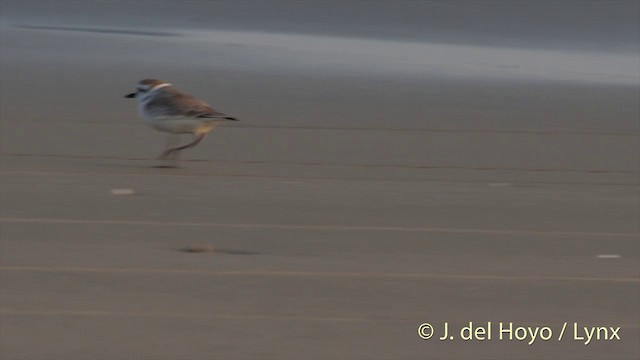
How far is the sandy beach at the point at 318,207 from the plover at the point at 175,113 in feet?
0.96

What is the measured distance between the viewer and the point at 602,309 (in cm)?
624

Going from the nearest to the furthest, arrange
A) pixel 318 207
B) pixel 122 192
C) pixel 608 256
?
1. pixel 608 256
2. pixel 318 207
3. pixel 122 192

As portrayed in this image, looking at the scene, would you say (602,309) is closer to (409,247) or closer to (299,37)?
(409,247)

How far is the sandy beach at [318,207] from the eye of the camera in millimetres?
5762

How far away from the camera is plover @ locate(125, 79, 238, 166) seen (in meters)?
9.66

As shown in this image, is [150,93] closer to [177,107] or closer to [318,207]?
[177,107]

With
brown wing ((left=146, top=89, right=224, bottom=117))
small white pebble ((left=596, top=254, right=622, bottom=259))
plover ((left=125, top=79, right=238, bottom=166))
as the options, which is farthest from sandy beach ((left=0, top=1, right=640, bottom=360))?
brown wing ((left=146, top=89, right=224, bottom=117))

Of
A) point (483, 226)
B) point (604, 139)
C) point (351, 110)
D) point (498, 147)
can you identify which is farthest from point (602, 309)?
point (351, 110)

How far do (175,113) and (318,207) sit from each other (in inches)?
58.3

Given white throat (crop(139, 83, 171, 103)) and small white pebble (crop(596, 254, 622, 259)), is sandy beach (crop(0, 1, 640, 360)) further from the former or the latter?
white throat (crop(139, 83, 171, 103))

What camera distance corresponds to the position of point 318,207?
8.66 m

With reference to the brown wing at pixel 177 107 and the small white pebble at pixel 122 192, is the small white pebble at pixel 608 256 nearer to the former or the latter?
the small white pebble at pixel 122 192

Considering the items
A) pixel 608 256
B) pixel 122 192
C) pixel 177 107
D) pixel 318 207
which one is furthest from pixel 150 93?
pixel 608 256

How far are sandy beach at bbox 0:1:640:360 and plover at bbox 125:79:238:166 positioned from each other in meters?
0.29
